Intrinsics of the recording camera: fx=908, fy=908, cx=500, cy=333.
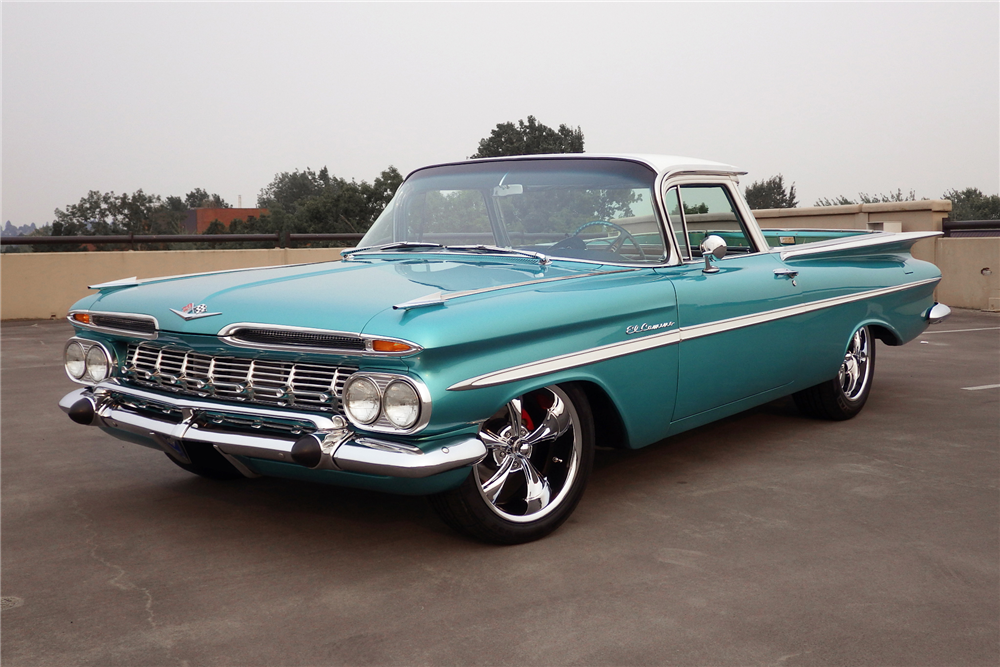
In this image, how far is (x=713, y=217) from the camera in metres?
4.64

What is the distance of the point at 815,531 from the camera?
3.51 metres

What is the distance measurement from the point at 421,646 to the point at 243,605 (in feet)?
2.14

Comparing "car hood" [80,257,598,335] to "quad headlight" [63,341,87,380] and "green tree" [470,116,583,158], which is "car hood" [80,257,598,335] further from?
"green tree" [470,116,583,158]

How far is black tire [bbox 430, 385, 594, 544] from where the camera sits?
10.6ft

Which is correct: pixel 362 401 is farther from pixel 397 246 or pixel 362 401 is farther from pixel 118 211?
pixel 118 211

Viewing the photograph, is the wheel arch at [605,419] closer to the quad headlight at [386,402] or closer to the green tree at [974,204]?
the quad headlight at [386,402]

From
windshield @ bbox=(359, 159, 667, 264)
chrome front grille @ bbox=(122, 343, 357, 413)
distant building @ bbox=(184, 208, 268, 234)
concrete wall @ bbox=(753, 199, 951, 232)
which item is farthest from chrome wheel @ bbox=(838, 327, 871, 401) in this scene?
distant building @ bbox=(184, 208, 268, 234)

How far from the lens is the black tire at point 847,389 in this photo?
17.1 feet

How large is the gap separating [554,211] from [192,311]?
1.70 metres

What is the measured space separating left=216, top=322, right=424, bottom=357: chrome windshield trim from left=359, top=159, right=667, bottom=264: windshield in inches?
55.4

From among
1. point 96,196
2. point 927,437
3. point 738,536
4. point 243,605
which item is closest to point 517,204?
point 738,536

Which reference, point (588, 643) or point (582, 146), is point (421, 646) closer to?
point (588, 643)

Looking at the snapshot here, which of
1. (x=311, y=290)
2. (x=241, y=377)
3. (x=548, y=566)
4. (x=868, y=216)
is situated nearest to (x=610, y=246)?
(x=311, y=290)

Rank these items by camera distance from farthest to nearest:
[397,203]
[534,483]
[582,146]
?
[582,146] < [397,203] < [534,483]
